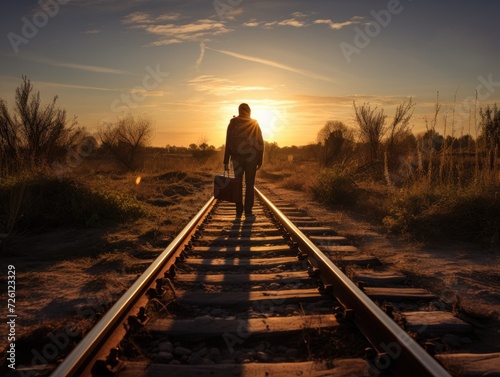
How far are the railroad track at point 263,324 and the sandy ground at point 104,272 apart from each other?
0.39m

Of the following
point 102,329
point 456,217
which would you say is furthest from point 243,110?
point 102,329

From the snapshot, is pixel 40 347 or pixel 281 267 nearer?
pixel 40 347

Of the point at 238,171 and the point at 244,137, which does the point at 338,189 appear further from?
the point at 244,137

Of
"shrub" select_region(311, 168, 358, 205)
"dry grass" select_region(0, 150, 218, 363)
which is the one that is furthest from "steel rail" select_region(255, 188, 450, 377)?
"shrub" select_region(311, 168, 358, 205)

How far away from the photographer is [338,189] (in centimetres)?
1170

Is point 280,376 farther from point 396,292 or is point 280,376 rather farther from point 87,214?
point 87,214

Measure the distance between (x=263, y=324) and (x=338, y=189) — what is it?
29.4 feet

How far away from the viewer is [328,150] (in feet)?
87.2

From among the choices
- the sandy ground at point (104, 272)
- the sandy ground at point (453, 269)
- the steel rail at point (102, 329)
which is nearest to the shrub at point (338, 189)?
the sandy ground at point (453, 269)

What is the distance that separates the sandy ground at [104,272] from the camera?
335 cm

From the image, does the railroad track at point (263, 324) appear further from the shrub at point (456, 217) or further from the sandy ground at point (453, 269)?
the shrub at point (456, 217)

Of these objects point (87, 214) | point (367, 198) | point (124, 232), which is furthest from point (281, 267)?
point (367, 198)

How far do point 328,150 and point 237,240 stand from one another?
2107 centimetres

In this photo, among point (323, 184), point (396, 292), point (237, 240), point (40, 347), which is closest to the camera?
point (40, 347)
